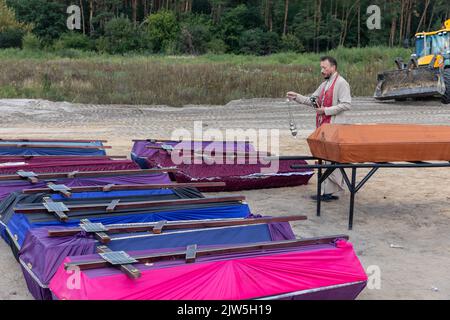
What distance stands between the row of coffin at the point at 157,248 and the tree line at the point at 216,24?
41223mm

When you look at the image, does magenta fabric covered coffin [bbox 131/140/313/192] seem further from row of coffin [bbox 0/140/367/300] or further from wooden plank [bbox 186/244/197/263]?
wooden plank [bbox 186/244/197/263]

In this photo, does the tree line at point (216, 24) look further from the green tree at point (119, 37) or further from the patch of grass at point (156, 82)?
the patch of grass at point (156, 82)

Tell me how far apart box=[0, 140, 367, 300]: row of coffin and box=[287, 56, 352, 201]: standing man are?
2.05 metres

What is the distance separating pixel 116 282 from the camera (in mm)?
3703

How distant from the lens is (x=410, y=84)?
794 inches

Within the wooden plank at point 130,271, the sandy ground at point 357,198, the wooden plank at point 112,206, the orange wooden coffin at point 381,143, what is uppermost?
the orange wooden coffin at point 381,143

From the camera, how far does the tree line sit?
4775cm

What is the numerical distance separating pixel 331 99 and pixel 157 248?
3624 mm

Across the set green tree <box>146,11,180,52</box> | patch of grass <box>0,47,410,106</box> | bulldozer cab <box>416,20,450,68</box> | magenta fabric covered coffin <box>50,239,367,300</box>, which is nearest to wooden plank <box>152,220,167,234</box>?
magenta fabric covered coffin <box>50,239,367,300</box>

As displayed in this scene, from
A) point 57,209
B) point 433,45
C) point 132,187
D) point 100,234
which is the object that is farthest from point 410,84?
point 100,234

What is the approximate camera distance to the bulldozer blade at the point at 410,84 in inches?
764

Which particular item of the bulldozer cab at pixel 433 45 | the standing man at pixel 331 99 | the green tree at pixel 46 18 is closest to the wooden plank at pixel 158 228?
the standing man at pixel 331 99

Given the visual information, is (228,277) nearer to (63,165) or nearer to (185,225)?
(185,225)

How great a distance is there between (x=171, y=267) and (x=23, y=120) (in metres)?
14.3
